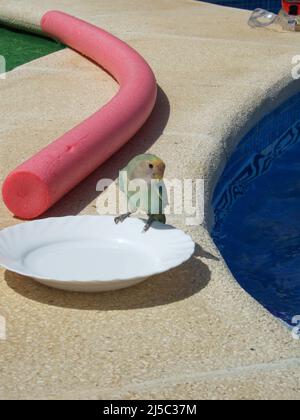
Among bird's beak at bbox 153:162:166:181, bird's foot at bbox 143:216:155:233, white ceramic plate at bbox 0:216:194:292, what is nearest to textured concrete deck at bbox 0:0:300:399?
white ceramic plate at bbox 0:216:194:292

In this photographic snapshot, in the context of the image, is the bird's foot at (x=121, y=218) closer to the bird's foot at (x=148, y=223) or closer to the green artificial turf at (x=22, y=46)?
the bird's foot at (x=148, y=223)

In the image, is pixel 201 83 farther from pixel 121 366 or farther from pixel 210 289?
pixel 121 366

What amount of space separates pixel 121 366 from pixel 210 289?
0.69 meters

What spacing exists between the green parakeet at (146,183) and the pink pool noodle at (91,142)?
0.44 meters

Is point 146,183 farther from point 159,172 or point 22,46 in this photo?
point 22,46

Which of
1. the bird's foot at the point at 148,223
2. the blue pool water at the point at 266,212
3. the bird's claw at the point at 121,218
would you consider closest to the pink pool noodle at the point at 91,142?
the bird's claw at the point at 121,218

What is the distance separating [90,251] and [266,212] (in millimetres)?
2008

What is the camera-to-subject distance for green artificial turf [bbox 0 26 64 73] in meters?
7.31

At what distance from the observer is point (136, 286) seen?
3605 mm

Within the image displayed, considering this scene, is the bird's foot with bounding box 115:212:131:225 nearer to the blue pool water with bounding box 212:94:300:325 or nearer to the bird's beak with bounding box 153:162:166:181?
the bird's beak with bounding box 153:162:166:181

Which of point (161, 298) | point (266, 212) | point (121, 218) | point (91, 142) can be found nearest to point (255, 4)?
point (266, 212)

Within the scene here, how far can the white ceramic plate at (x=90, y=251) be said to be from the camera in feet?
11.4

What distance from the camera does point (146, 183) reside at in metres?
3.76
